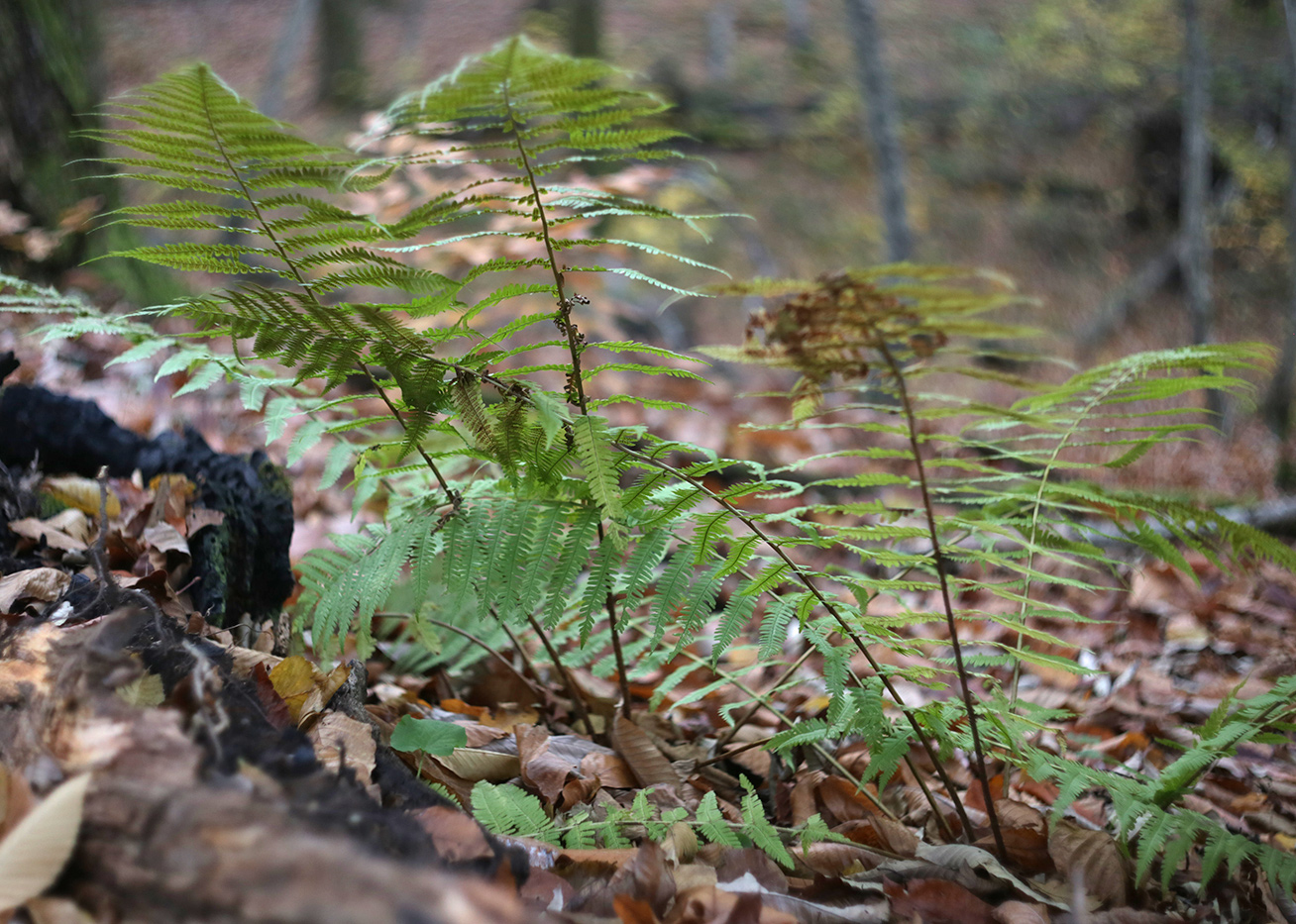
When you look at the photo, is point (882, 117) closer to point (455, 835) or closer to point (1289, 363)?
point (1289, 363)

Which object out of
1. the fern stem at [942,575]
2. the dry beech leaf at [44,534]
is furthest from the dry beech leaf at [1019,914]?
the dry beech leaf at [44,534]

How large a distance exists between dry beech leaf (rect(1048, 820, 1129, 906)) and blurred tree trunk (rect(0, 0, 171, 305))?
493 cm

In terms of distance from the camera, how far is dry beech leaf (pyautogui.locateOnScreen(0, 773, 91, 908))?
832mm

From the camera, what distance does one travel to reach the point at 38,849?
84 cm

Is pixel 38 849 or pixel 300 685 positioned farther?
pixel 300 685

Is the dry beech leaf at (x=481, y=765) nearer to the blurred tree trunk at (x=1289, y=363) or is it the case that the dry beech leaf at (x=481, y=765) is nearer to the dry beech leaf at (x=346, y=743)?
the dry beech leaf at (x=346, y=743)

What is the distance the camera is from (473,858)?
1102 mm

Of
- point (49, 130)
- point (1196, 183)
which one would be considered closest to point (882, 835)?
point (49, 130)

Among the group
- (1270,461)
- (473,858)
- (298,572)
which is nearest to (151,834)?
(473,858)

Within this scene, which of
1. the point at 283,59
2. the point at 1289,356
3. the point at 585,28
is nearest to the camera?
the point at 1289,356

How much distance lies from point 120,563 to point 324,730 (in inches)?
35.1

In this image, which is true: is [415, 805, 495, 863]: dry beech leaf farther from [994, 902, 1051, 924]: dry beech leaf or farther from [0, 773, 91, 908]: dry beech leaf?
[994, 902, 1051, 924]: dry beech leaf

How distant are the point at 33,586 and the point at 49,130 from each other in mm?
4259

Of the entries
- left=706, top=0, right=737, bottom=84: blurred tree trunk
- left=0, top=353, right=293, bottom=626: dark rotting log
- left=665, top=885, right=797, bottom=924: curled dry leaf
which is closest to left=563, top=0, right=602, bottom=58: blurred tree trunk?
left=706, top=0, right=737, bottom=84: blurred tree trunk
